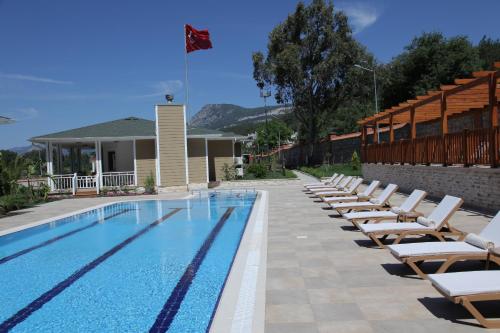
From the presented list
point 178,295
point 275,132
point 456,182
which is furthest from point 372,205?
point 275,132

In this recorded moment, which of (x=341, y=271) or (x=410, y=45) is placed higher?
(x=410, y=45)

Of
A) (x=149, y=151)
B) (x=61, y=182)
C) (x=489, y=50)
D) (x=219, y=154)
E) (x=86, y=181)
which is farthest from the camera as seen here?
(x=489, y=50)

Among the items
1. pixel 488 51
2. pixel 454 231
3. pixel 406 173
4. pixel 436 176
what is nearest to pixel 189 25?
pixel 406 173

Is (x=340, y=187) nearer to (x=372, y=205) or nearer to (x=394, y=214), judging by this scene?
(x=372, y=205)

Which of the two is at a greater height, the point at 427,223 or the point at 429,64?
the point at 429,64

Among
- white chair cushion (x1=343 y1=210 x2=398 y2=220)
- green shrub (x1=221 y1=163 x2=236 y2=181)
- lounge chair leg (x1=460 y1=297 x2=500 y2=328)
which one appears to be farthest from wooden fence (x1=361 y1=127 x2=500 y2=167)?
green shrub (x1=221 y1=163 x2=236 y2=181)

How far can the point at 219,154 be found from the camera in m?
27.1

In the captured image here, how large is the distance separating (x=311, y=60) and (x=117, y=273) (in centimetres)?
3308

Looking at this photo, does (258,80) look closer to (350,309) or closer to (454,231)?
(454,231)

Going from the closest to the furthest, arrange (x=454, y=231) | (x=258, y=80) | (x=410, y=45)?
(x=454, y=231), (x=258, y=80), (x=410, y=45)

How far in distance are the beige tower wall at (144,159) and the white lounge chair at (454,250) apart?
1914cm

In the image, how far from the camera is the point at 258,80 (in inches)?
1547

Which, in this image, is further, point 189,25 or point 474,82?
point 189,25

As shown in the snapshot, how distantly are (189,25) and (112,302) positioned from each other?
923 inches
